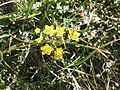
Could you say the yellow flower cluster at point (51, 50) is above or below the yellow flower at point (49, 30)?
below

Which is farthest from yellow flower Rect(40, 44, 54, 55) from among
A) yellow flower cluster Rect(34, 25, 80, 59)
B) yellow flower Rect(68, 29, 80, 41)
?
yellow flower Rect(68, 29, 80, 41)

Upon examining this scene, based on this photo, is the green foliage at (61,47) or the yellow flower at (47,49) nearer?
the yellow flower at (47,49)

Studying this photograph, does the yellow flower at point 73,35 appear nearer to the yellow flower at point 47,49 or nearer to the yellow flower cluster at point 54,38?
the yellow flower cluster at point 54,38

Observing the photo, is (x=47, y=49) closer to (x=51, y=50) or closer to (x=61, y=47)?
(x=51, y=50)

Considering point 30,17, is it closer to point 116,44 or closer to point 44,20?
point 44,20

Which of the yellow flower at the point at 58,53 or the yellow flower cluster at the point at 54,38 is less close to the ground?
the yellow flower cluster at the point at 54,38

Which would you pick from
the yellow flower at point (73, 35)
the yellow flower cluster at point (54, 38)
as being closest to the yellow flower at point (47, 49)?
the yellow flower cluster at point (54, 38)

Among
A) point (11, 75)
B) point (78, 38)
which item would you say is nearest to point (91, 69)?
point (78, 38)

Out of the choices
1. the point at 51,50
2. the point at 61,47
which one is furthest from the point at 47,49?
the point at 61,47
